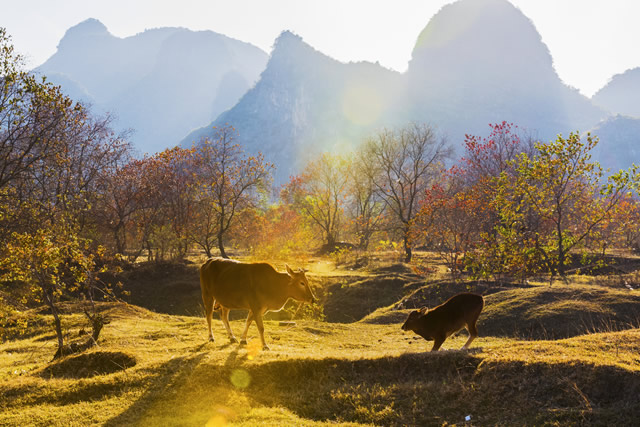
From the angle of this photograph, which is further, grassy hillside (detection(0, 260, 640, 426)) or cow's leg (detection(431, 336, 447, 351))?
cow's leg (detection(431, 336, 447, 351))

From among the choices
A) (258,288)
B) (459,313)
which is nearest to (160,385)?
(258,288)

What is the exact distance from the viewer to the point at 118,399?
8289 mm

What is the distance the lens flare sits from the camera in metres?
8.81

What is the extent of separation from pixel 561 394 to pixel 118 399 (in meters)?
8.49

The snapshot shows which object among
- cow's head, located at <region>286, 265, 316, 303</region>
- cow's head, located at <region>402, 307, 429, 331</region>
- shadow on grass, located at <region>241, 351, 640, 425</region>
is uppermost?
cow's head, located at <region>286, 265, 316, 303</region>

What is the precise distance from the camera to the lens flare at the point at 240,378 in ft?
28.9

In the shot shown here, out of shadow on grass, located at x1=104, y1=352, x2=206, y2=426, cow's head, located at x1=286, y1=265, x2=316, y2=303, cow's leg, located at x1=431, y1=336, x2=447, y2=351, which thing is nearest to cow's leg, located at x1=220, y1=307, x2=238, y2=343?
shadow on grass, located at x1=104, y1=352, x2=206, y2=426

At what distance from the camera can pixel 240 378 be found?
354 inches

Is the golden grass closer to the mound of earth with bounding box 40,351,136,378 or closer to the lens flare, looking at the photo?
the lens flare

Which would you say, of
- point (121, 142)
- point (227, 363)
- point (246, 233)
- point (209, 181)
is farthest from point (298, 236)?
point (227, 363)

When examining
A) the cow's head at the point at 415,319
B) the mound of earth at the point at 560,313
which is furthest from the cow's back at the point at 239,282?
the mound of earth at the point at 560,313

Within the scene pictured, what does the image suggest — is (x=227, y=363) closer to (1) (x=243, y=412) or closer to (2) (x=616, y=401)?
(1) (x=243, y=412)

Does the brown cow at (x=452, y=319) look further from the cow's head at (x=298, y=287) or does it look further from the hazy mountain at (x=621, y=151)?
the hazy mountain at (x=621, y=151)

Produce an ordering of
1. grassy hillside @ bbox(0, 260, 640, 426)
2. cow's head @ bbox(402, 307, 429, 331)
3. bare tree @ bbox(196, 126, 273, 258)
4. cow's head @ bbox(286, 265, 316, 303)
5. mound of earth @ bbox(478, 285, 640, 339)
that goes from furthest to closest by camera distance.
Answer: bare tree @ bbox(196, 126, 273, 258), mound of earth @ bbox(478, 285, 640, 339), cow's head @ bbox(286, 265, 316, 303), cow's head @ bbox(402, 307, 429, 331), grassy hillside @ bbox(0, 260, 640, 426)
